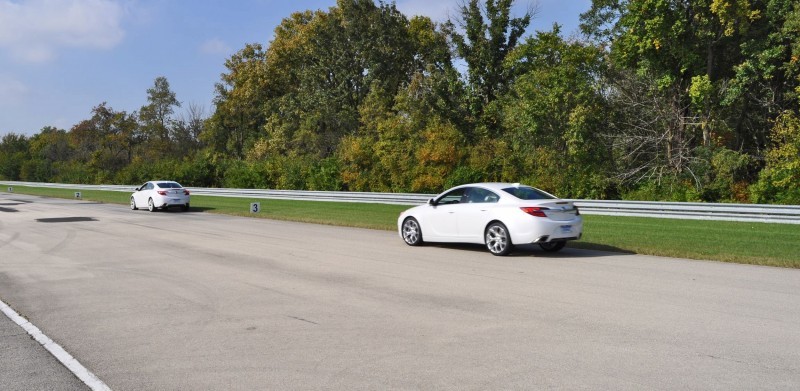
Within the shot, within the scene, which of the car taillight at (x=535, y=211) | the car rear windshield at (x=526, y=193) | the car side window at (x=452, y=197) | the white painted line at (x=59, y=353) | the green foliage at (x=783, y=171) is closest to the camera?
the white painted line at (x=59, y=353)

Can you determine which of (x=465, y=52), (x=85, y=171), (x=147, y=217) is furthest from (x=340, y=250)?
(x=85, y=171)

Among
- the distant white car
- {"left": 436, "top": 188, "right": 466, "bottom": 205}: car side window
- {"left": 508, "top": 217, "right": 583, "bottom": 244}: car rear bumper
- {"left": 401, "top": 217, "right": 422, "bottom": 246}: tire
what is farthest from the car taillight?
the distant white car

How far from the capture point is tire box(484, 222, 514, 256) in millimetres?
12523

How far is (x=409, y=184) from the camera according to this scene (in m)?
37.2

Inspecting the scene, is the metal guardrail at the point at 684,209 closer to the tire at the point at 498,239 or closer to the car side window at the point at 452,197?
the car side window at the point at 452,197

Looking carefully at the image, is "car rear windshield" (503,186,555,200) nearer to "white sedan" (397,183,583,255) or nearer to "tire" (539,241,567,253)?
"white sedan" (397,183,583,255)

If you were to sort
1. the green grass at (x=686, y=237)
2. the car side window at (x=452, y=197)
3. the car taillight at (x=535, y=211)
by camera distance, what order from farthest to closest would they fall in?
1. the car side window at (x=452, y=197)
2. the car taillight at (x=535, y=211)
3. the green grass at (x=686, y=237)

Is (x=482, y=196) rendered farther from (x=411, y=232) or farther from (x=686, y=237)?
(x=686, y=237)

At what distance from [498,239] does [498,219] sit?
40 centimetres

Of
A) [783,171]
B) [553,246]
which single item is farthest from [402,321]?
[783,171]

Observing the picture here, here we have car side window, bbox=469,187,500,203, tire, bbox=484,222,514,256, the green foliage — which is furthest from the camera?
the green foliage

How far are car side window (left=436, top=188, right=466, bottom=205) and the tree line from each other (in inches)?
623

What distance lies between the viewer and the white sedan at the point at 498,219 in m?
12.3

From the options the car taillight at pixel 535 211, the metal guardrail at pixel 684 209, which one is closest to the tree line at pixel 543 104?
the metal guardrail at pixel 684 209
